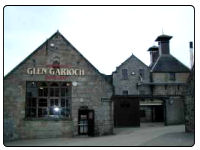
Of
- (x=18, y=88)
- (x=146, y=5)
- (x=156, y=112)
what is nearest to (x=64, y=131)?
(x=18, y=88)

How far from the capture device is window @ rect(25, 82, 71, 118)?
18361mm

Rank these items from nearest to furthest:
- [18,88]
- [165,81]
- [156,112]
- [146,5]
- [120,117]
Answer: [146,5] < [18,88] < [120,117] < [156,112] < [165,81]

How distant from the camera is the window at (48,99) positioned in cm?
1836

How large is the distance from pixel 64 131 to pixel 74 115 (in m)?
1.31

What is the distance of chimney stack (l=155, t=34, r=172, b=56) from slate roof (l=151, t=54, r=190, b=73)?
119 cm

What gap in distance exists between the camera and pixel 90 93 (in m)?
18.7

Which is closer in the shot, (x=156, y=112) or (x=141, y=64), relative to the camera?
(x=156, y=112)

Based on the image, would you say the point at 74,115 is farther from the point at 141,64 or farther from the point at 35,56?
the point at 141,64

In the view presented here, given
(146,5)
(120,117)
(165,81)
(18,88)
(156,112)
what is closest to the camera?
(146,5)

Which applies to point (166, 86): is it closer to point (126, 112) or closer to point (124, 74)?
point (124, 74)

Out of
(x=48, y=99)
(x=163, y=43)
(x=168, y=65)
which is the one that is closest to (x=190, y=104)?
(x=48, y=99)

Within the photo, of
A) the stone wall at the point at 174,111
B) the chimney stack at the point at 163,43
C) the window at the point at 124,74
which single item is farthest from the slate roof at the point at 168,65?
the stone wall at the point at 174,111

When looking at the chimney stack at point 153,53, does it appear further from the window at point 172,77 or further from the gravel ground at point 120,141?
the gravel ground at point 120,141

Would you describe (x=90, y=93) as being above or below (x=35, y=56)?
below
